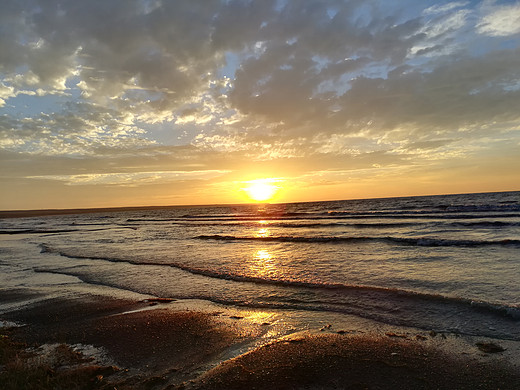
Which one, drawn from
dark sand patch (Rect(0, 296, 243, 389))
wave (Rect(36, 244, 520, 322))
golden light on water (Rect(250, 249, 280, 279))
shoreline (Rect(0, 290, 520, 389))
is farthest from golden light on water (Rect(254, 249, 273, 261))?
dark sand patch (Rect(0, 296, 243, 389))

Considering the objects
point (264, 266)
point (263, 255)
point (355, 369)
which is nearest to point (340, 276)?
point (264, 266)

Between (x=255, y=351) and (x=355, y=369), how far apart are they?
179 cm

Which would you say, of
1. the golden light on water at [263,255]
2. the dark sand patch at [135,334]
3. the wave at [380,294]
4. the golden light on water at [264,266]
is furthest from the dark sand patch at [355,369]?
the golden light on water at [263,255]

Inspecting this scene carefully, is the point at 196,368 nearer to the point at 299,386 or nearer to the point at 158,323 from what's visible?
the point at 299,386

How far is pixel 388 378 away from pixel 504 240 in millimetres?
18610

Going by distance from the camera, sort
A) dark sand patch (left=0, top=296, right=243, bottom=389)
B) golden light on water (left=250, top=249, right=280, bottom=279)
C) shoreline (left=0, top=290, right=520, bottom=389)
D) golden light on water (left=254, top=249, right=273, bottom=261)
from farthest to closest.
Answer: golden light on water (left=254, top=249, right=273, bottom=261), golden light on water (left=250, top=249, right=280, bottom=279), dark sand patch (left=0, top=296, right=243, bottom=389), shoreline (left=0, top=290, right=520, bottom=389)

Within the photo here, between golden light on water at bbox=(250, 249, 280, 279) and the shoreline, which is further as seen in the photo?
golden light on water at bbox=(250, 249, 280, 279)

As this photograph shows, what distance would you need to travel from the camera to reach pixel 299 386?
4551 millimetres

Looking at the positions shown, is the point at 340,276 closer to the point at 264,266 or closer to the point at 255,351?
the point at 264,266

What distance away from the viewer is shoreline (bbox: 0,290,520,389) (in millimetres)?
4742

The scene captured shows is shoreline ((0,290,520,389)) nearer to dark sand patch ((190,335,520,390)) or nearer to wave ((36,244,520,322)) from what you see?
dark sand patch ((190,335,520,390))

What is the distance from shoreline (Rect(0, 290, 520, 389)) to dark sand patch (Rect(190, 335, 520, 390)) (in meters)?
0.02

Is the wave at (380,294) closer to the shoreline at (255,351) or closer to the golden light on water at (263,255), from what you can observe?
the shoreline at (255,351)

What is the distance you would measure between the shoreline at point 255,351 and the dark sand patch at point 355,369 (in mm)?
16
